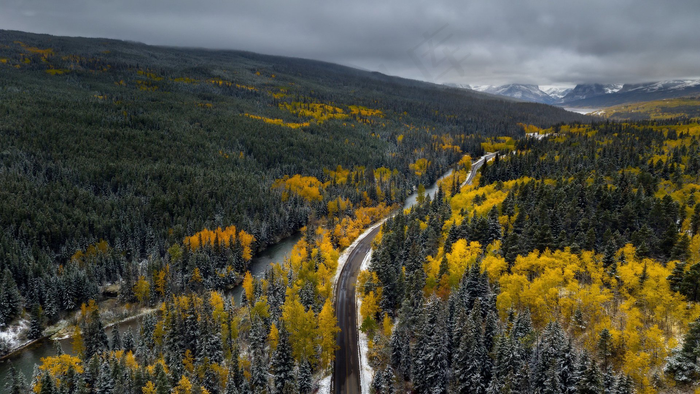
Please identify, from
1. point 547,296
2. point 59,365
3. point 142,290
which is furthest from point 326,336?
point 142,290

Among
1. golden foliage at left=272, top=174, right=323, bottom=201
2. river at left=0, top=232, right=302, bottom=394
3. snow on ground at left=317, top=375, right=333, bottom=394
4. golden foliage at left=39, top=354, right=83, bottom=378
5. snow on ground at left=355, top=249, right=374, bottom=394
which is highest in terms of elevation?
golden foliage at left=272, top=174, right=323, bottom=201

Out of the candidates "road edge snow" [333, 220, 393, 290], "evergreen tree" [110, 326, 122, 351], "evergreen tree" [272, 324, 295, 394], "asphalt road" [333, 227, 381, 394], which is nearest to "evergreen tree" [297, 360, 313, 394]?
"evergreen tree" [272, 324, 295, 394]

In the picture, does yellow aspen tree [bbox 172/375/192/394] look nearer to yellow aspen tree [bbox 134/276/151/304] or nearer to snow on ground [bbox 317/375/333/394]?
snow on ground [bbox 317/375/333/394]

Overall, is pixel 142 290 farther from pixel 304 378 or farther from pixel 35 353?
pixel 304 378

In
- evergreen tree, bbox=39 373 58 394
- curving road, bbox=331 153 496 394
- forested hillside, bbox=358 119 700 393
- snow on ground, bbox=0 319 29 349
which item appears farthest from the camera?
snow on ground, bbox=0 319 29 349

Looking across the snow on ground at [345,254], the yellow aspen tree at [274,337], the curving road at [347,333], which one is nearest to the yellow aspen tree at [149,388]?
the yellow aspen tree at [274,337]

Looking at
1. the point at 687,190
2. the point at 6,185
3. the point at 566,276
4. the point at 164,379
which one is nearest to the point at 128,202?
the point at 6,185

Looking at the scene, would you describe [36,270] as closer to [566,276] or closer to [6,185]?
[6,185]
